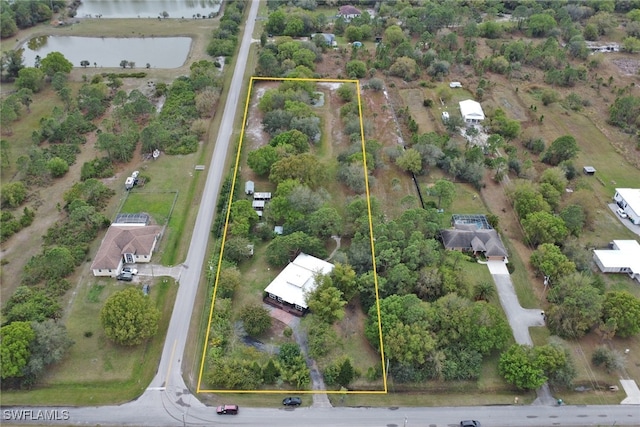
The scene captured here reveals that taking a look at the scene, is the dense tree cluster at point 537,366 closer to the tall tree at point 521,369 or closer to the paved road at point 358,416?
the tall tree at point 521,369

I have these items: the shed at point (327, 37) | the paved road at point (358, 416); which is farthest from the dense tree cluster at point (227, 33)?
the paved road at point (358, 416)

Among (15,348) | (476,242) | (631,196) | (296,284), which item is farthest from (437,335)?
(631,196)

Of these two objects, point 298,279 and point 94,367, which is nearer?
point 94,367

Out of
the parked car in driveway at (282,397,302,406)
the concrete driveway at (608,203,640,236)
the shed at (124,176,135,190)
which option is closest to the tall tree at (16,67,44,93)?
the shed at (124,176,135,190)

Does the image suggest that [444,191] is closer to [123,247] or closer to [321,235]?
[321,235]

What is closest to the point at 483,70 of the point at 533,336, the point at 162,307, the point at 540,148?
the point at 540,148

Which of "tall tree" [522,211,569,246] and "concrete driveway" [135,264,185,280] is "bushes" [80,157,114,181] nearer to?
"concrete driveway" [135,264,185,280]
